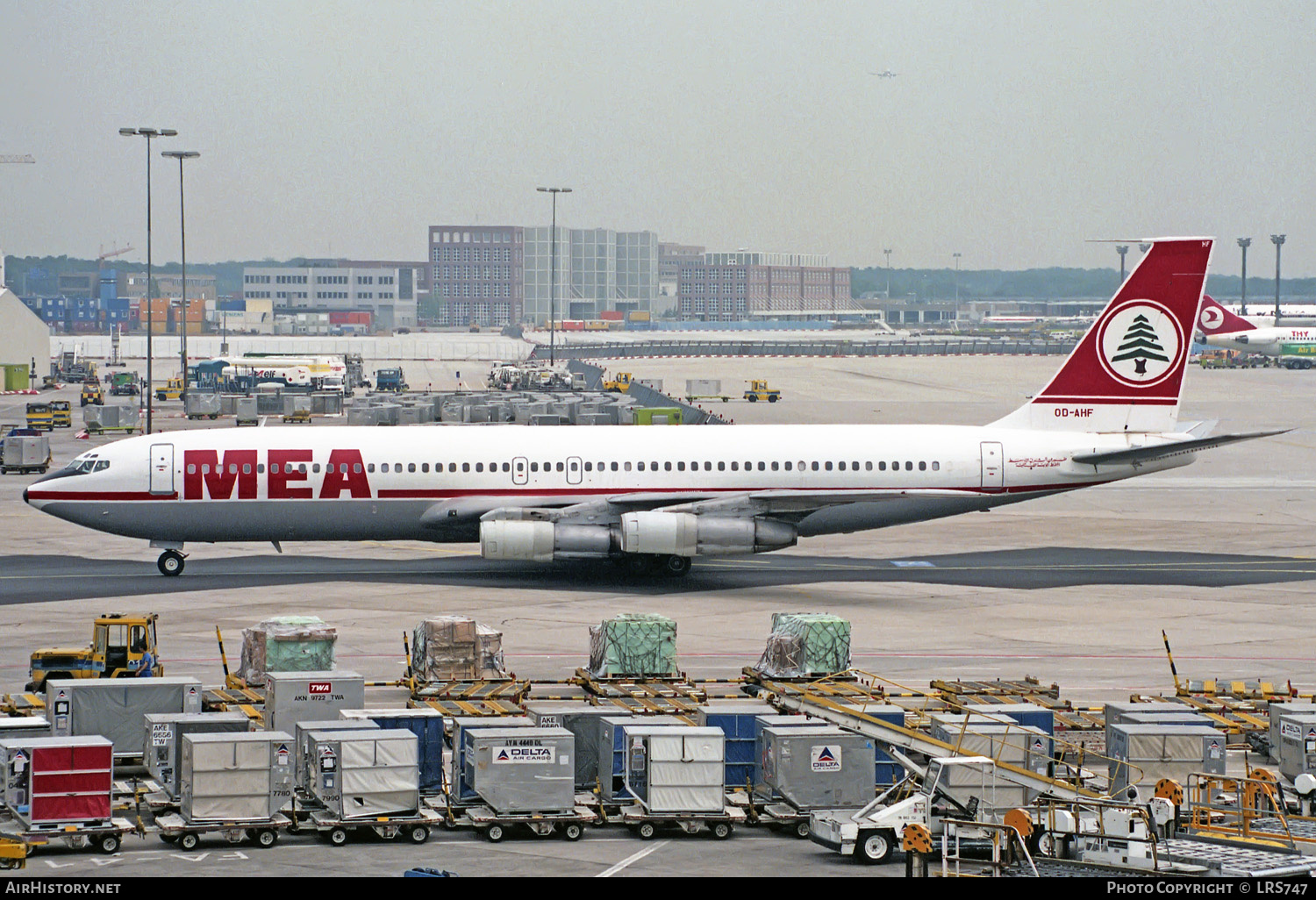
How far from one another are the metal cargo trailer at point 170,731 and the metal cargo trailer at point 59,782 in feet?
6.50

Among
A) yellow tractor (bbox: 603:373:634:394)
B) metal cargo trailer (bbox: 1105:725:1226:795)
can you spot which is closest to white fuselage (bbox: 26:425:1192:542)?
metal cargo trailer (bbox: 1105:725:1226:795)

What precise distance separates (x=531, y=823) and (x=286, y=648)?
1114 cm

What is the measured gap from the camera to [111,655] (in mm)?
32688

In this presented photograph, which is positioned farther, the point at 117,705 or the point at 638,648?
the point at 638,648

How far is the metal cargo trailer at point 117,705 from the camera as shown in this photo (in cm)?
2692

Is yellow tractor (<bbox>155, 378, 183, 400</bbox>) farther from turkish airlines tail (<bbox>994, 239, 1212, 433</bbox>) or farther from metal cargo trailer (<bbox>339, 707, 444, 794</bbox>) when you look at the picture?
metal cargo trailer (<bbox>339, 707, 444, 794</bbox>)

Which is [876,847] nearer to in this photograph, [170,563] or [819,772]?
[819,772]

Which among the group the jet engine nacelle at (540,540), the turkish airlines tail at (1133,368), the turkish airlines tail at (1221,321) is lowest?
the jet engine nacelle at (540,540)

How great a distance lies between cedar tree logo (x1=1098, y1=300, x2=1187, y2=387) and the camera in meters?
50.5

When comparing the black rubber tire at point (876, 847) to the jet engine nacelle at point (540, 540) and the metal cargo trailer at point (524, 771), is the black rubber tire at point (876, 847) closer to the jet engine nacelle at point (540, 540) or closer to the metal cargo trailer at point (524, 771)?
the metal cargo trailer at point (524, 771)

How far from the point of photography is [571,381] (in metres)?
147

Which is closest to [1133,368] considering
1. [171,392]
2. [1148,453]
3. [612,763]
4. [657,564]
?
[1148,453]

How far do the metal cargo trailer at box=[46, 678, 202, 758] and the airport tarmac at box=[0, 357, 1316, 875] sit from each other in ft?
15.7

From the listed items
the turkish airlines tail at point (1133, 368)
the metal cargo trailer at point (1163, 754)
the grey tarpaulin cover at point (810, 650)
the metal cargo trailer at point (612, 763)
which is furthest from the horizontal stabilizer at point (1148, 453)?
the metal cargo trailer at point (612, 763)
